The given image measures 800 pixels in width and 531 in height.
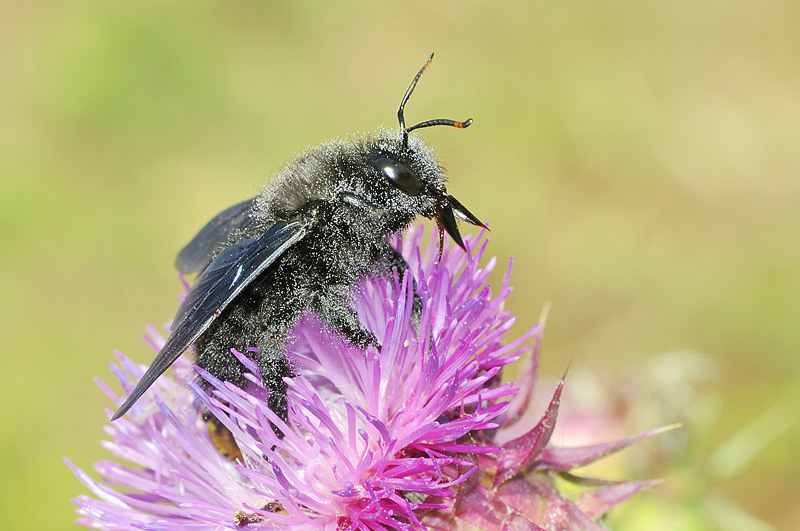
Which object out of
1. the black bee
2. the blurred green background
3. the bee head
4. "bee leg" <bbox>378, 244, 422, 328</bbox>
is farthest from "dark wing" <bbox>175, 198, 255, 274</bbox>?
the blurred green background

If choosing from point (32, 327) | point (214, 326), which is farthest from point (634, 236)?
point (32, 327)

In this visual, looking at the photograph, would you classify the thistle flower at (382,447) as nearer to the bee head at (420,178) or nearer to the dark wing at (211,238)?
the bee head at (420,178)

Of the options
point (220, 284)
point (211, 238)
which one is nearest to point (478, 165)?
point (211, 238)

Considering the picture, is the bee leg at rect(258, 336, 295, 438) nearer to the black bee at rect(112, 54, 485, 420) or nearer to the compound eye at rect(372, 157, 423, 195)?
the black bee at rect(112, 54, 485, 420)

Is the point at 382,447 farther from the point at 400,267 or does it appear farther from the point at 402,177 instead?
the point at 402,177

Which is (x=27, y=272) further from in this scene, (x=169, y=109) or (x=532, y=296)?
(x=532, y=296)

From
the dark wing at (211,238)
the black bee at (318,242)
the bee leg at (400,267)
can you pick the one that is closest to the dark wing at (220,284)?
the black bee at (318,242)
